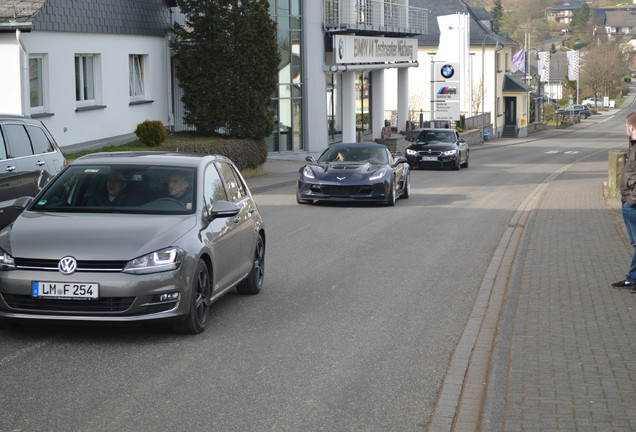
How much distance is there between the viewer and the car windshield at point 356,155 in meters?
21.4

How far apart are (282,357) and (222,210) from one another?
5.52ft

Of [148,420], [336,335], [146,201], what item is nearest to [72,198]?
[146,201]

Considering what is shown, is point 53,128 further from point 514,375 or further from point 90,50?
point 514,375

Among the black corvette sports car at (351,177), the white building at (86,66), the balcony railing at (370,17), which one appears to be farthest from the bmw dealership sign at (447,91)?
the black corvette sports car at (351,177)

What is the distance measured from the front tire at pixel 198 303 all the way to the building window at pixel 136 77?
19.8 m

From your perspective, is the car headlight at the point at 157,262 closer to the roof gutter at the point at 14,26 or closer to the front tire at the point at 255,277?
the front tire at the point at 255,277

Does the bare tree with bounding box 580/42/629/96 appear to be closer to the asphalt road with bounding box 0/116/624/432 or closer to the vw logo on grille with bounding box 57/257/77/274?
the asphalt road with bounding box 0/116/624/432

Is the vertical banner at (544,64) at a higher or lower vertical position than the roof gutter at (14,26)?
higher

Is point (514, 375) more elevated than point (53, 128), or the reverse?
point (53, 128)

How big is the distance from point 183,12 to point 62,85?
763 cm

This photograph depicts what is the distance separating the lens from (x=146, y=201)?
870 centimetres

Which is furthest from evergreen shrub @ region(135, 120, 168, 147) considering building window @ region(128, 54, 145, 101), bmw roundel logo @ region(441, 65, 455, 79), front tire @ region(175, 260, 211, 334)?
bmw roundel logo @ region(441, 65, 455, 79)

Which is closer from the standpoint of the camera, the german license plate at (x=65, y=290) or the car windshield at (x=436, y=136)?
the german license plate at (x=65, y=290)

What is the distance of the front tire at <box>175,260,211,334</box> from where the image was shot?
8.05 meters
